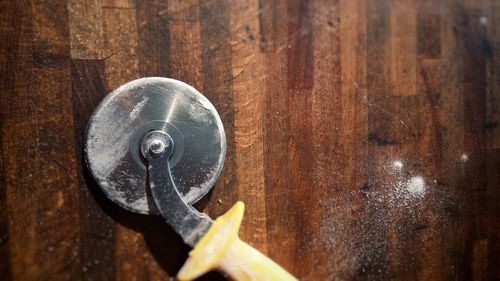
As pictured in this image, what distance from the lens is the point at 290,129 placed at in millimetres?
487

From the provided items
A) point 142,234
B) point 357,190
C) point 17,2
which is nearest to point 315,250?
point 357,190

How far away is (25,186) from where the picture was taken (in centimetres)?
43

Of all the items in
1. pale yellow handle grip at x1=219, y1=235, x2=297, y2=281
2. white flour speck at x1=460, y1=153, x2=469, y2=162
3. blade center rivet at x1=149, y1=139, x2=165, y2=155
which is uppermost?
blade center rivet at x1=149, y1=139, x2=165, y2=155

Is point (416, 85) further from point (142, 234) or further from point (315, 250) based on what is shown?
point (142, 234)

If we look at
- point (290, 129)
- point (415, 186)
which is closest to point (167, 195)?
point (290, 129)

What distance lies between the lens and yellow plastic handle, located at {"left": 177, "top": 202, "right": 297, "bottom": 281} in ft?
1.31

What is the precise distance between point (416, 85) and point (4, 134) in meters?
0.51

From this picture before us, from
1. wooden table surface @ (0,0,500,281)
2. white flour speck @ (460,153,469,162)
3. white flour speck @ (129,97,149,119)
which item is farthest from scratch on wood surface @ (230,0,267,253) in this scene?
white flour speck @ (460,153,469,162)

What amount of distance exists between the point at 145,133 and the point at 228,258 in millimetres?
167

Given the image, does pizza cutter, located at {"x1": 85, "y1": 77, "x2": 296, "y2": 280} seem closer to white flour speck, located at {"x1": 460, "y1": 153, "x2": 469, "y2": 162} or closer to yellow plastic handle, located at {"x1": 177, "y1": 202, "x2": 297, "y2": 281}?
yellow plastic handle, located at {"x1": 177, "y1": 202, "x2": 297, "y2": 281}

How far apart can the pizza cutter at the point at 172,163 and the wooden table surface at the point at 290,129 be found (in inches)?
0.9

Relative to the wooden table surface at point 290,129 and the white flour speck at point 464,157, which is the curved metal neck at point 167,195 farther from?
the white flour speck at point 464,157

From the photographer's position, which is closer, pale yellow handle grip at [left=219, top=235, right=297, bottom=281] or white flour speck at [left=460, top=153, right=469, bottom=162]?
pale yellow handle grip at [left=219, top=235, right=297, bottom=281]

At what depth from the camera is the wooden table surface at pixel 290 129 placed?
429 millimetres
